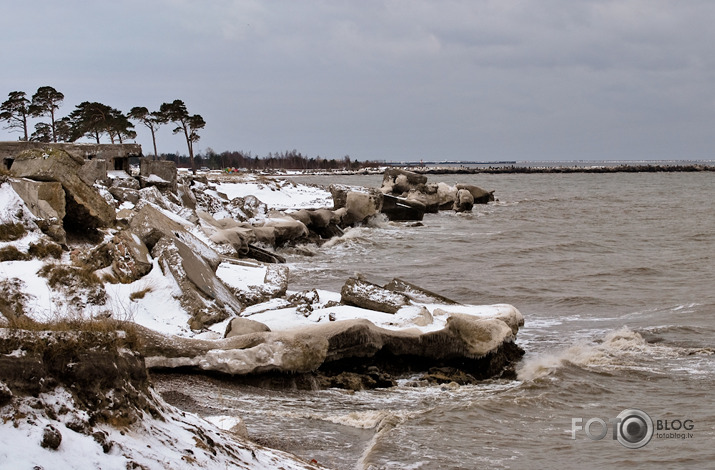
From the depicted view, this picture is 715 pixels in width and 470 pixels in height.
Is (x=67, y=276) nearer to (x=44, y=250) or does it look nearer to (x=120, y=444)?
(x=44, y=250)

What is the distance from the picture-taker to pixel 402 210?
117ft

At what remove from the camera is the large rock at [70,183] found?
11.3 meters

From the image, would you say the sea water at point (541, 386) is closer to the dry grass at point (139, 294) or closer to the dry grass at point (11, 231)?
the dry grass at point (139, 294)

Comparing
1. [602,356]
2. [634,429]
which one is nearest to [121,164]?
[602,356]

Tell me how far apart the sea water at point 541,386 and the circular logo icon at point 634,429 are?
0.10 meters

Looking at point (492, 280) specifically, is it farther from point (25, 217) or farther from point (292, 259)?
point (25, 217)

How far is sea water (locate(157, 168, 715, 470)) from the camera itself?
270 inches

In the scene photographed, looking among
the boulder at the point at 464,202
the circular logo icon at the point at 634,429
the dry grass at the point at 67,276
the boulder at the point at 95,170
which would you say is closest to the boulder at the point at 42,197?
the dry grass at the point at 67,276

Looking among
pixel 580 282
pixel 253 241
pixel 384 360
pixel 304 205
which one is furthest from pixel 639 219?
pixel 384 360

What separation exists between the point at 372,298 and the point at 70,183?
5.46m

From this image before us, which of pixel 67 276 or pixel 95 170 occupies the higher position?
pixel 95 170

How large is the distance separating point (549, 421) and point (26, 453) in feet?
19.6

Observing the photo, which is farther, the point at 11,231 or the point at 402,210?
the point at 402,210

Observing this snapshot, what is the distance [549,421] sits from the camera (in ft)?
25.9
